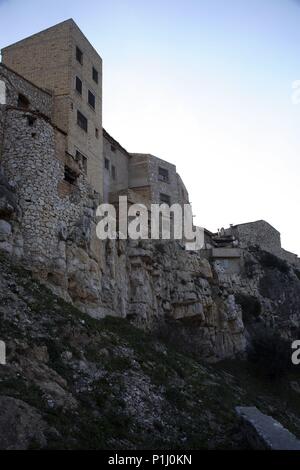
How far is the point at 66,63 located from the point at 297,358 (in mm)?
22822

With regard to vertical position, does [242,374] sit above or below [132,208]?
below

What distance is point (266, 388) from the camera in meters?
27.1

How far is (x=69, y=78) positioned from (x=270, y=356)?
19.8m

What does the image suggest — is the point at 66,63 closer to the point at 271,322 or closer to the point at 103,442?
the point at 103,442

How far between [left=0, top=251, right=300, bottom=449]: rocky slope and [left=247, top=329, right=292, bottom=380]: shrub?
8.99 meters

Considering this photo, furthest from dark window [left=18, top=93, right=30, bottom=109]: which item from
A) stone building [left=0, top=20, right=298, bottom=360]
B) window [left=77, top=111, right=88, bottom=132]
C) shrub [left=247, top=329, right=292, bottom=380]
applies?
shrub [left=247, top=329, right=292, bottom=380]

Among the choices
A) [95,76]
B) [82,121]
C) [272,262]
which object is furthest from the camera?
[272,262]

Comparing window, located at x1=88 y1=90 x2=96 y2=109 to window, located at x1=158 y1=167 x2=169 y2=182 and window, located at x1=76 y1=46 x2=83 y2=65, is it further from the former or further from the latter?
window, located at x1=158 y1=167 x2=169 y2=182

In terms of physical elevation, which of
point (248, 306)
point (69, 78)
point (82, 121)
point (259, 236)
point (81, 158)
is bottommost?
point (248, 306)

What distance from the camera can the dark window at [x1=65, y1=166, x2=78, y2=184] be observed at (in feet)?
66.1

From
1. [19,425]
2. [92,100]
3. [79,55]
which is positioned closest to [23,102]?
[92,100]

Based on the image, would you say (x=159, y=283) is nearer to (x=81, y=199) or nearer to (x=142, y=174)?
(x=81, y=199)

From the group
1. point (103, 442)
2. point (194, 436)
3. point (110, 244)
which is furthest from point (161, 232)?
point (103, 442)

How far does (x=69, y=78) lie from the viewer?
23.6 metres
